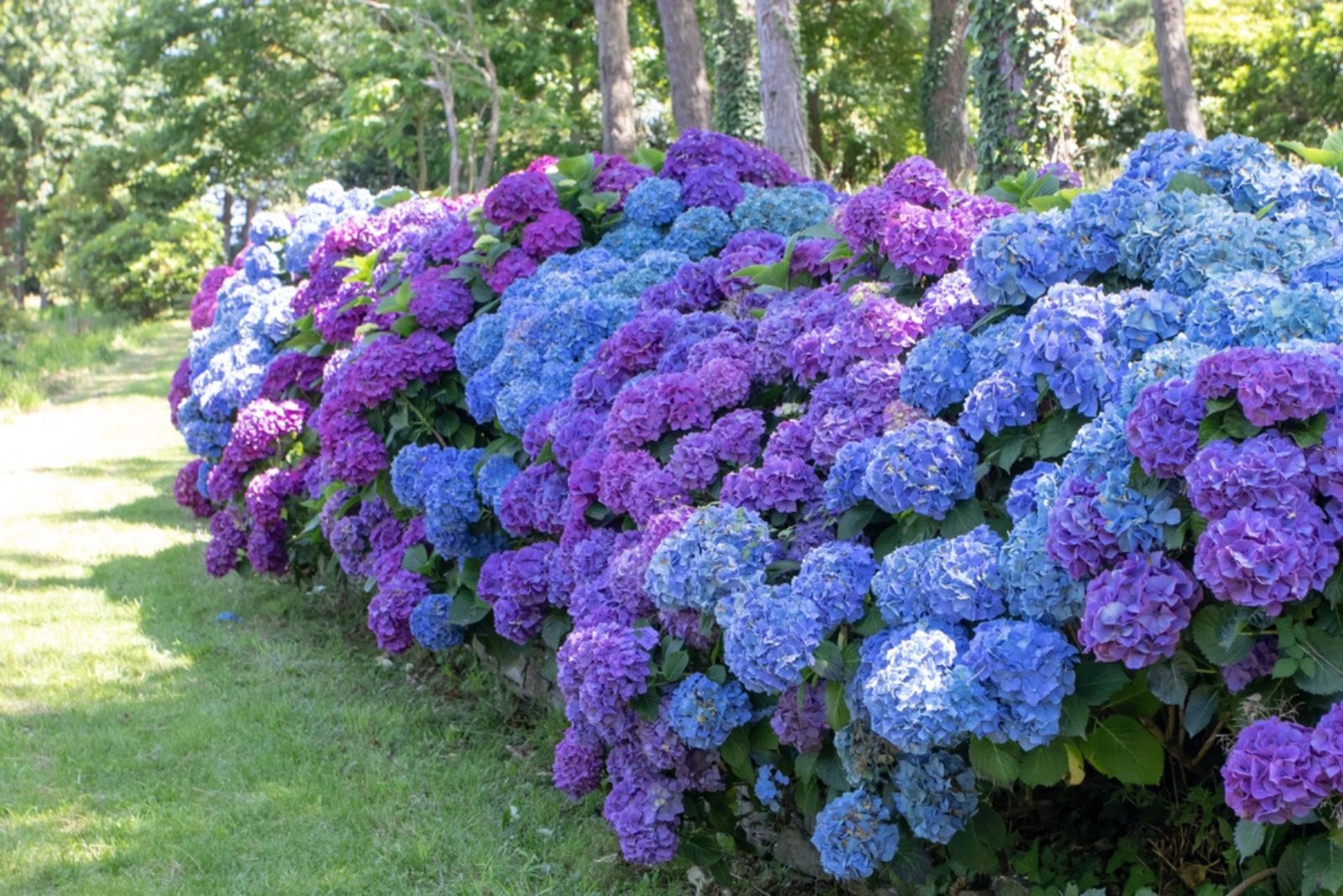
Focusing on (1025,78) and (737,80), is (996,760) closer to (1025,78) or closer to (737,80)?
(1025,78)

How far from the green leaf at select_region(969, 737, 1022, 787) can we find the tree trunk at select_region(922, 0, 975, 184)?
14656 mm

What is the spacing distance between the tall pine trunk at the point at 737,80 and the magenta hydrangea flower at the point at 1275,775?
13.1m

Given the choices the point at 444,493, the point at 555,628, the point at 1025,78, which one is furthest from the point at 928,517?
the point at 1025,78

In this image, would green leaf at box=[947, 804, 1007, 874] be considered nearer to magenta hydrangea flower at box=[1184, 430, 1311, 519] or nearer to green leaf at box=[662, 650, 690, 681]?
green leaf at box=[662, 650, 690, 681]

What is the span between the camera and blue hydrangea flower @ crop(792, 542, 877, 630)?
2.77 m

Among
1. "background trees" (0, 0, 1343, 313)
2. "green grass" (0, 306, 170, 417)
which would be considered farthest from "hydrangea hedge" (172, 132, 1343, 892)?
"green grass" (0, 306, 170, 417)

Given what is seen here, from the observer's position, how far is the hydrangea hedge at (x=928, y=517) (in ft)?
7.14

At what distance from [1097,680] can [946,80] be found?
15511 mm

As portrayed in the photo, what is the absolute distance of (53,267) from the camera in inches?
1356

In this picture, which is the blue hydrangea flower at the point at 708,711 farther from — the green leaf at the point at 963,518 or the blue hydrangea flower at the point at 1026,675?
the blue hydrangea flower at the point at 1026,675

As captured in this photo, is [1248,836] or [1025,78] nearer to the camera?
[1248,836]

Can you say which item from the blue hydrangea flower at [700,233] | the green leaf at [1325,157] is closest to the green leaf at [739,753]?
the green leaf at [1325,157]

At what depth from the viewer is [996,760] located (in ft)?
8.14

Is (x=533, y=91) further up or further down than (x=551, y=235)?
further up
